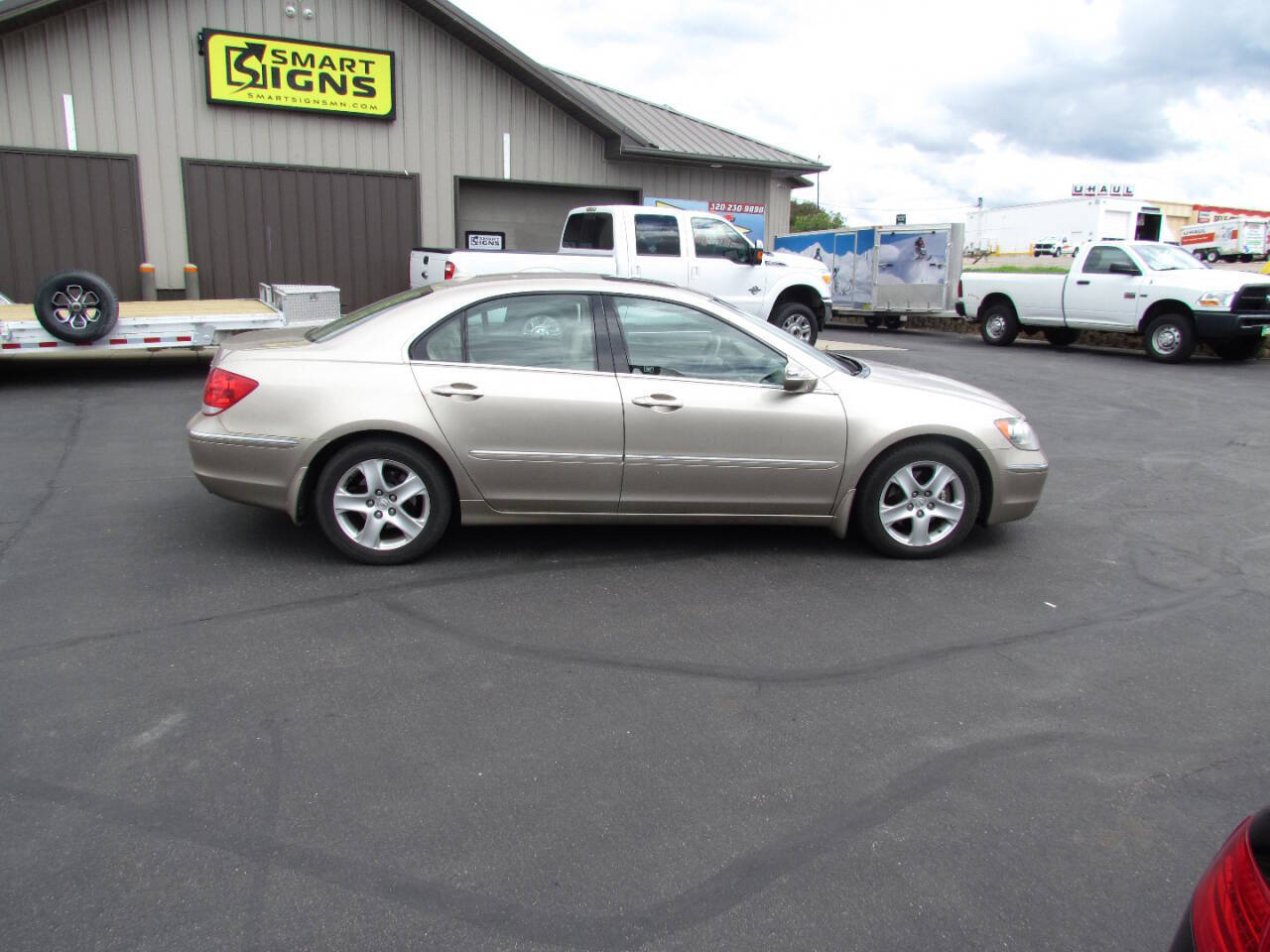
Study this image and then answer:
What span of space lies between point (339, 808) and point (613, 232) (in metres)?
11.3

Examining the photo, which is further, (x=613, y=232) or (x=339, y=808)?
(x=613, y=232)

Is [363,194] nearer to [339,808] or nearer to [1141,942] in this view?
[339,808]

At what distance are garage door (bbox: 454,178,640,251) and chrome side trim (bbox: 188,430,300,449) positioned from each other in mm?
12249

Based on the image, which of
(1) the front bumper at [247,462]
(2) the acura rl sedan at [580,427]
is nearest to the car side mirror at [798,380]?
(2) the acura rl sedan at [580,427]

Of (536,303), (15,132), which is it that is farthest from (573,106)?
(536,303)

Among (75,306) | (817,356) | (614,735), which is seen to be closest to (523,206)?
(75,306)

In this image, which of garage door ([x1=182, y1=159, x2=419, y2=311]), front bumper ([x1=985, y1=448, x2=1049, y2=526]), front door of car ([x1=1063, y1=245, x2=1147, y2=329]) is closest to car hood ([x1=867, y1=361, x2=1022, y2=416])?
front bumper ([x1=985, y1=448, x2=1049, y2=526])

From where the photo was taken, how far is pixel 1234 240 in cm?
3519

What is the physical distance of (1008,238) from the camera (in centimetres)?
3366

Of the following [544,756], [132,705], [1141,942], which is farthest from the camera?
[132,705]

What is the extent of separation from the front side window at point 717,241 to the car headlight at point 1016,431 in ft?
28.0

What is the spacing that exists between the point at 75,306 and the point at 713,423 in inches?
315

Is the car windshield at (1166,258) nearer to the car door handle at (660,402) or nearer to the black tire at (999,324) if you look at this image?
the black tire at (999,324)

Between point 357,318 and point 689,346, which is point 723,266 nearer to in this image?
point 689,346
